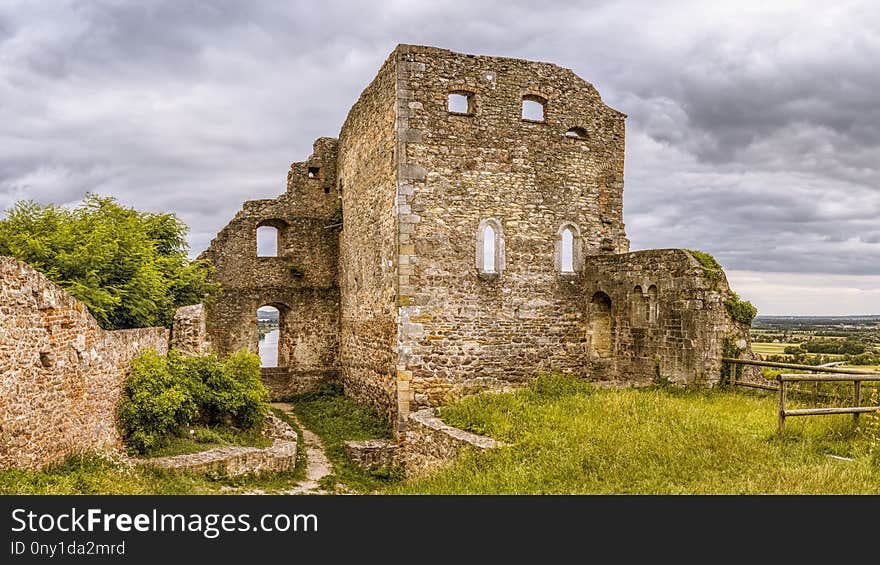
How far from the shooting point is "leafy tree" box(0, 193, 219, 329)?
13047 mm

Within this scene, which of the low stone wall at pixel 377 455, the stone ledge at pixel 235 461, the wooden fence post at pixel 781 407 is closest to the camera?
the wooden fence post at pixel 781 407

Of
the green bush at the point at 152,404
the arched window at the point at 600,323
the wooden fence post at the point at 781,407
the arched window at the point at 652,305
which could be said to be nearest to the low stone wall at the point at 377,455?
the green bush at the point at 152,404

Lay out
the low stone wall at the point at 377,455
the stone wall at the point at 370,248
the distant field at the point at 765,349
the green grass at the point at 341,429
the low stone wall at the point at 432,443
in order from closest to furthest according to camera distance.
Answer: the low stone wall at the point at 432,443 < the green grass at the point at 341,429 < the low stone wall at the point at 377,455 < the stone wall at the point at 370,248 < the distant field at the point at 765,349

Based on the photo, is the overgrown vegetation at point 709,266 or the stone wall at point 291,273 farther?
the stone wall at point 291,273

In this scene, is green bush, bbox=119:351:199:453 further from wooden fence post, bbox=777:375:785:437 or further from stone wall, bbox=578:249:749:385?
wooden fence post, bbox=777:375:785:437

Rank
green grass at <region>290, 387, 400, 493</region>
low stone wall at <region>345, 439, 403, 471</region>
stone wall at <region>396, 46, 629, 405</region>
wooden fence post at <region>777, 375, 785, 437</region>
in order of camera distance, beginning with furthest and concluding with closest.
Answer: stone wall at <region>396, 46, 629, 405</region>, low stone wall at <region>345, 439, 403, 471</region>, green grass at <region>290, 387, 400, 493</region>, wooden fence post at <region>777, 375, 785, 437</region>

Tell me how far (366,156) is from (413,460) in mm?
8086

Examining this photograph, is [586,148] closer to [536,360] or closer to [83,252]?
[536,360]

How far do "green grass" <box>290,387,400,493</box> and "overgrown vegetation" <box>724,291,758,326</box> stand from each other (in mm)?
7902

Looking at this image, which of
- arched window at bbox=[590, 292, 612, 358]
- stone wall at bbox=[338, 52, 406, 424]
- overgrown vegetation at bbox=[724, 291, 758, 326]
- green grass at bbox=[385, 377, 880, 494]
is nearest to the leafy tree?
stone wall at bbox=[338, 52, 406, 424]

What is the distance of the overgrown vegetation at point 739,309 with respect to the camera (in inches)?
593

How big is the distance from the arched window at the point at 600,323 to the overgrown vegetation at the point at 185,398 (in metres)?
8.07

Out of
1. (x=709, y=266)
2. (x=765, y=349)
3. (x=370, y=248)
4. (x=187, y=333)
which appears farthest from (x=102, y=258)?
(x=765, y=349)

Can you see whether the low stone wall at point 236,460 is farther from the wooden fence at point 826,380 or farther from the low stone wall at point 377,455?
the wooden fence at point 826,380
